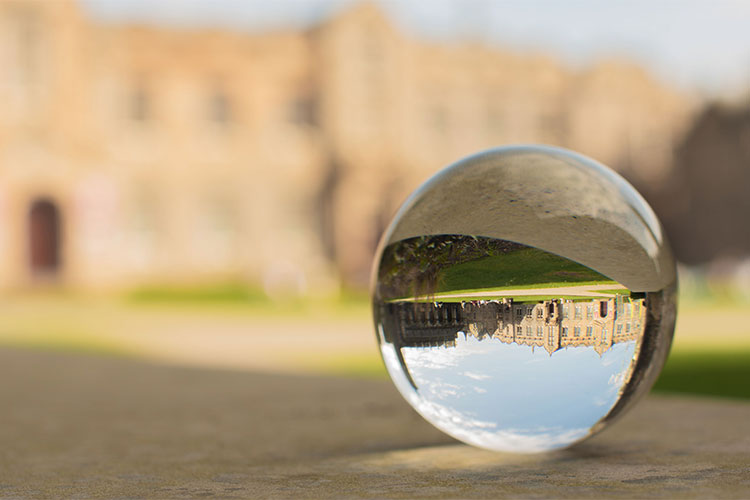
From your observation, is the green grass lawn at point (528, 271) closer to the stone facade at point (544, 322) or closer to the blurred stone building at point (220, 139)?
the stone facade at point (544, 322)

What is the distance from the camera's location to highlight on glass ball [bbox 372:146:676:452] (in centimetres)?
354

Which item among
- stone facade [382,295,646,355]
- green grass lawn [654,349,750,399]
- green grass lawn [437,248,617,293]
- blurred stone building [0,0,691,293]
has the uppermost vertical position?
blurred stone building [0,0,691,293]

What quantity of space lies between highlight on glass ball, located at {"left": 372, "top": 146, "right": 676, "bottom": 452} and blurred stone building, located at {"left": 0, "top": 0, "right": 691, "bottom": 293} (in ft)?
75.6

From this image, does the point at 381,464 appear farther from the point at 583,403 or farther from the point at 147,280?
the point at 147,280

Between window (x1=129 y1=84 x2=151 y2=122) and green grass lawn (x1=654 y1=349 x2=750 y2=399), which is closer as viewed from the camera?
green grass lawn (x1=654 y1=349 x2=750 y2=399)

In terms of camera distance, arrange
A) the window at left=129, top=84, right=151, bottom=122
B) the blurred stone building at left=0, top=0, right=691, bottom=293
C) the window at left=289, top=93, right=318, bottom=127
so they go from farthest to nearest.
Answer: the window at left=289, top=93, right=318, bottom=127
the window at left=129, top=84, right=151, bottom=122
the blurred stone building at left=0, top=0, right=691, bottom=293

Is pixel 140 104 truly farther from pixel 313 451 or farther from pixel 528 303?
pixel 528 303

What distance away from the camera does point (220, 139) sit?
32.1 m

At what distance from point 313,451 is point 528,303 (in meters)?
1.43

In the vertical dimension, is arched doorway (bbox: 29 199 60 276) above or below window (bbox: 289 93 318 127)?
below

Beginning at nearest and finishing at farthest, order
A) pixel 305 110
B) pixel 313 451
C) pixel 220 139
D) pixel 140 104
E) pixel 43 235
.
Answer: pixel 313 451 < pixel 43 235 < pixel 140 104 < pixel 220 139 < pixel 305 110

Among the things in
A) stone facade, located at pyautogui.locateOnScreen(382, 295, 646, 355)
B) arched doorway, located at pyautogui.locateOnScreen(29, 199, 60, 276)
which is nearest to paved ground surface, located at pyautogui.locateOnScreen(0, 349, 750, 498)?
stone facade, located at pyautogui.locateOnScreen(382, 295, 646, 355)

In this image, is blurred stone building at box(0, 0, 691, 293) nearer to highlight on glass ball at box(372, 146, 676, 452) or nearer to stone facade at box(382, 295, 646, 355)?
highlight on glass ball at box(372, 146, 676, 452)

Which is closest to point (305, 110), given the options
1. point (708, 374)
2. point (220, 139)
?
point (220, 139)
